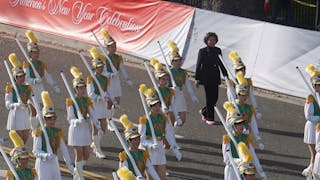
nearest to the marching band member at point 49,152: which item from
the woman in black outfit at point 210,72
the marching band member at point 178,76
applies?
the marching band member at point 178,76

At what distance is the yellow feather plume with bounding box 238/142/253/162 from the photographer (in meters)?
15.3

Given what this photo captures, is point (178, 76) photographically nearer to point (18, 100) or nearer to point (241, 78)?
point (241, 78)

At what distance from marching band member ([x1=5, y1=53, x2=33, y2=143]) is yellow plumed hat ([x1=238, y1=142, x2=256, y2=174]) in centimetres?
526

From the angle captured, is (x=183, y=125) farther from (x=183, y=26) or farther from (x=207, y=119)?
(x=183, y=26)

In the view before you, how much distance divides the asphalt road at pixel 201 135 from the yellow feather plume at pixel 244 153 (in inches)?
141

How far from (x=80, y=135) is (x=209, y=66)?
440 centimetres

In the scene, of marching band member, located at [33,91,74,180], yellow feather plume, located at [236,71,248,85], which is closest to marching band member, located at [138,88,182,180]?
marching band member, located at [33,91,74,180]

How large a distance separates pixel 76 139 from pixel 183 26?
7.60 metres

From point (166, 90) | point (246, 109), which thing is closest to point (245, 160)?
point (246, 109)

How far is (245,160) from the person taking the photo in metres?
15.2

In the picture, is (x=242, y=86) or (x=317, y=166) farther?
(x=242, y=86)

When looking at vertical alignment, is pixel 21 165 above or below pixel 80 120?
below

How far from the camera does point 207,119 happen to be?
2238cm

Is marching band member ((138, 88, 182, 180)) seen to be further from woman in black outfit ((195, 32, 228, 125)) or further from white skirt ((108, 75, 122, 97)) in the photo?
woman in black outfit ((195, 32, 228, 125))
